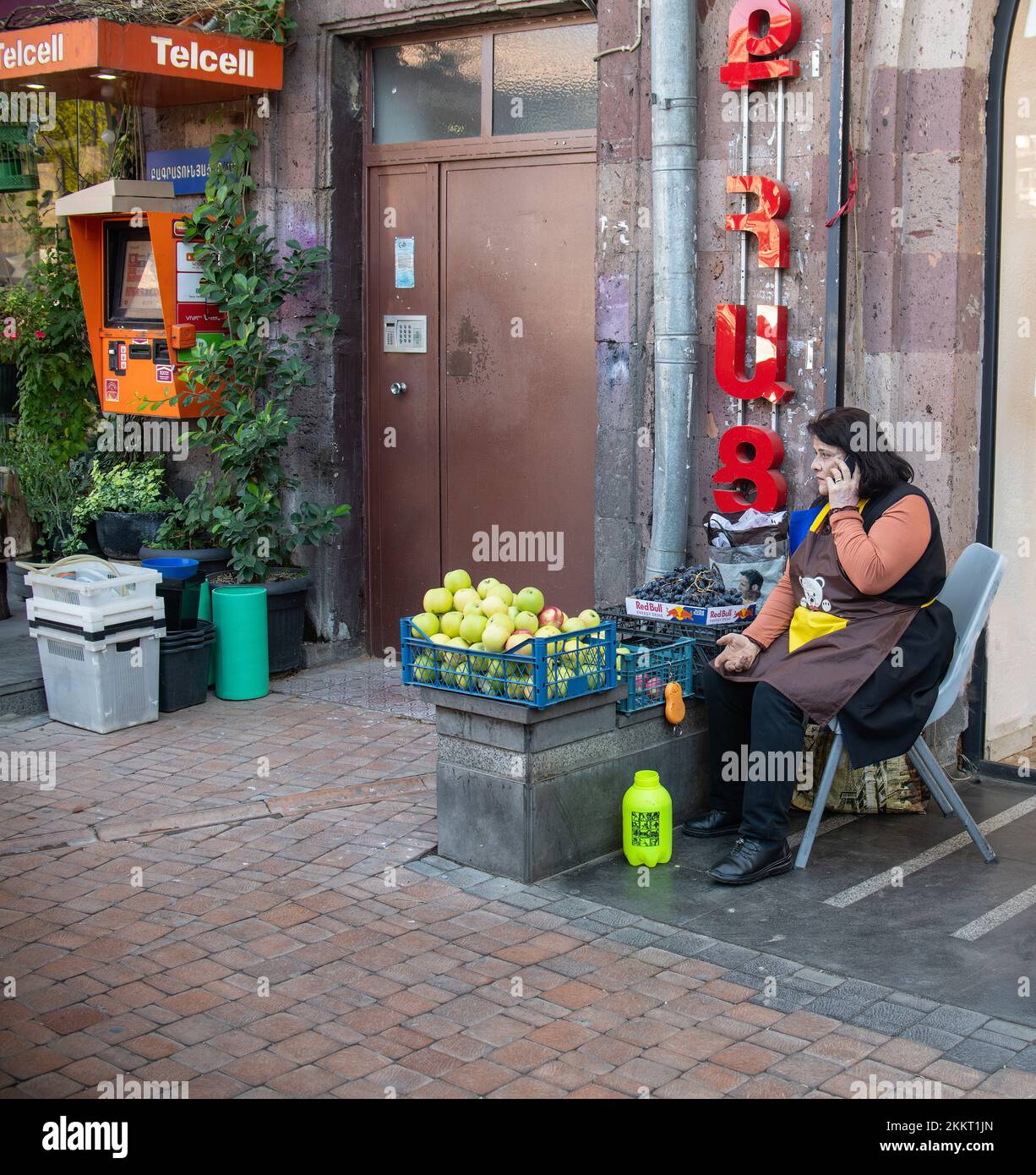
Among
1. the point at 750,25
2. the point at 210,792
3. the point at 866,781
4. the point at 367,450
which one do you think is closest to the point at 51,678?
the point at 210,792

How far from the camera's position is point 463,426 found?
8055mm

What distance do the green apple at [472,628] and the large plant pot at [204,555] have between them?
3266 millimetres

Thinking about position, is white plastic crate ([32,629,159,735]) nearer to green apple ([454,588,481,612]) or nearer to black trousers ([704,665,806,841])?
green apple ([454,588,481,612])

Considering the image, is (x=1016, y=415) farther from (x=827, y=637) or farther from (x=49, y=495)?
(x=49, y=495)


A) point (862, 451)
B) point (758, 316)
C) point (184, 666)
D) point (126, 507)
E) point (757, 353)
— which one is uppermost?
point (758, 316)

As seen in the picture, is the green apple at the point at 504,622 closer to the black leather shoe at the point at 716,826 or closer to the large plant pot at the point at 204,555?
the black leather shoe at the point at 716,826

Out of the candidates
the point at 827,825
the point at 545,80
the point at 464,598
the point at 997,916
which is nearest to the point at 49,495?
the point at 545,80

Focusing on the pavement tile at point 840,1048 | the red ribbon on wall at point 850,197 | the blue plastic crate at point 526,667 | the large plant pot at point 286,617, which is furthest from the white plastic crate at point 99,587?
the pavement tile at point 840,1048

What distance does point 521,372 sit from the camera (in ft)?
25.6

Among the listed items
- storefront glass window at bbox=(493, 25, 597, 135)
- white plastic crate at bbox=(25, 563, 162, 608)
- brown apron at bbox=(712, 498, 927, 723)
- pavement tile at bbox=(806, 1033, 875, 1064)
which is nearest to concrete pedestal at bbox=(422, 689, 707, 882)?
brown apron at bbox=(712, 498, 927, 723)

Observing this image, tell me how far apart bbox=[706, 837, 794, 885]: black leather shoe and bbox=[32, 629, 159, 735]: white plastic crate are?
3.24 m

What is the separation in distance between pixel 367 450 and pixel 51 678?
90.9 inches

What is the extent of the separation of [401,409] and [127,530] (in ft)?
5.97

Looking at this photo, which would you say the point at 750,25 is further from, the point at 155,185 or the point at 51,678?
the point at 51,678
